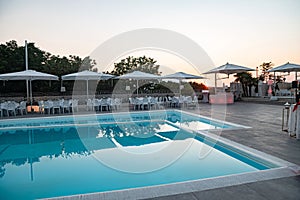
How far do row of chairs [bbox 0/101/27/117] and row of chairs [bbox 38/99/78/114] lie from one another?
0.77 metres

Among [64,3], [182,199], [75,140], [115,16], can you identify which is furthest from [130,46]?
[182,199]

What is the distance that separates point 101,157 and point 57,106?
6615 millimetres

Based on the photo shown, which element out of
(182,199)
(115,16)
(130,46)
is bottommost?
(182,199)

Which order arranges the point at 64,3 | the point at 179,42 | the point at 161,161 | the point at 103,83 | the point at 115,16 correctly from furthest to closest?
the point at 103,83, the point at 179,42, the point at 115,16, the point at 64,3, the point at 161,161

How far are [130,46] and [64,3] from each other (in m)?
4.61

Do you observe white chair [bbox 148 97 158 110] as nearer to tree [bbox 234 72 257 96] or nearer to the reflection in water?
the reflection in water

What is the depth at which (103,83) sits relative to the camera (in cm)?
1780

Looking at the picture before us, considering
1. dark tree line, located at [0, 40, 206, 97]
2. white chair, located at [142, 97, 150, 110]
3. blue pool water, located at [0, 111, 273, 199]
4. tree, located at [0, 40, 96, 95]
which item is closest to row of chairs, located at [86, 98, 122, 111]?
white chair, located at [142, 97, 150, 110]

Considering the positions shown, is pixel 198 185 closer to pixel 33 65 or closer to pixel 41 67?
pixel 41 67

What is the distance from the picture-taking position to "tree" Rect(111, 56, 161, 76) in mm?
21344

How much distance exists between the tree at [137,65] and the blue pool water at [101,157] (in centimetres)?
1252

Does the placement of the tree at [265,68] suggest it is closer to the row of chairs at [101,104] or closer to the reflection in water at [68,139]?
the row of chairs at [101,104]

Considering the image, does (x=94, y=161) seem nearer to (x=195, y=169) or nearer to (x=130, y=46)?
(x=195, y=169)

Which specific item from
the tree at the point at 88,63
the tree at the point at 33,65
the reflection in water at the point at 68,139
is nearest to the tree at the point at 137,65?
the tree at the point at 88,63
